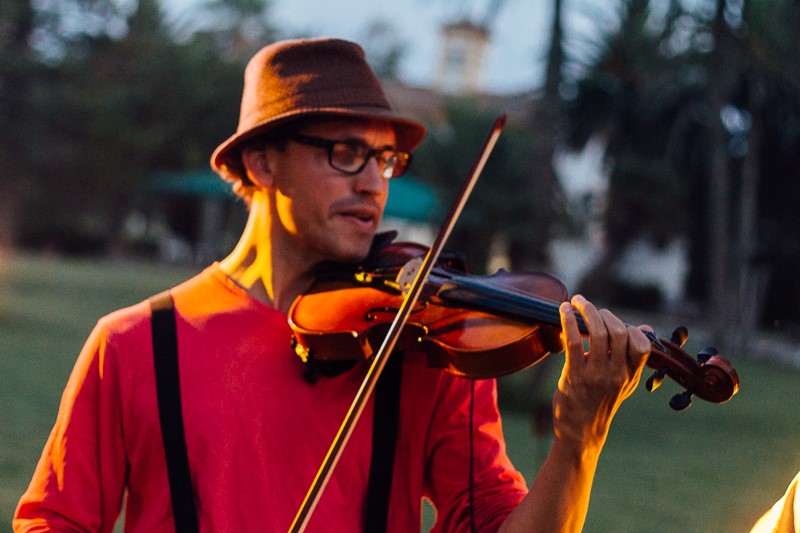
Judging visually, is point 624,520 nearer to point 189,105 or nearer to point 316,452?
point 316,452

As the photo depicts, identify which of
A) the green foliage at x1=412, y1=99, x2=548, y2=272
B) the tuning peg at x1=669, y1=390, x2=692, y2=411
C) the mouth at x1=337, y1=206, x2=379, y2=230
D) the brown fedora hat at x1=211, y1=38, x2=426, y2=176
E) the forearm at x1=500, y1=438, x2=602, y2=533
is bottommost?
the green foliage at x1=412, y1=99, x2=548, y2=272

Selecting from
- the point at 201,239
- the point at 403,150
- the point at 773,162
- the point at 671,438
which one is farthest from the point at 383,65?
the point at 403,150

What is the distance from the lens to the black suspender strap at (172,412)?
176 centimetres

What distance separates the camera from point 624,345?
149cm

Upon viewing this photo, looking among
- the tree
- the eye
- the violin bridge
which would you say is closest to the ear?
the eye

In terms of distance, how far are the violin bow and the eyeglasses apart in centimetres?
32

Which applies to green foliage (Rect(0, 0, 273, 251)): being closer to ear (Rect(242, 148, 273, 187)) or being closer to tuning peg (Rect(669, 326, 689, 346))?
ear (Rect(242, 148, 273, 187))

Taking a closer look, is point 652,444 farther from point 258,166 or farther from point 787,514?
point 787,514

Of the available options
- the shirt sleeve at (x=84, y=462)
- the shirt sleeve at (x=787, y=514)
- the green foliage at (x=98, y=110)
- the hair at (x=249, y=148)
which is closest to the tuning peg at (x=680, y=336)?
the shirt sleeve at (x=787, y=514)

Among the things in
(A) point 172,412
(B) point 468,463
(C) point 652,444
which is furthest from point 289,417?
(C) point 652,444

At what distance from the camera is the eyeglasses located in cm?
201

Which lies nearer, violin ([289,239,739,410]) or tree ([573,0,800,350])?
violin ([289,239,739,410])

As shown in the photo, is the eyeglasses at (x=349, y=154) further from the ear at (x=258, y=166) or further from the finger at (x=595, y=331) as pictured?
the finger at (x=595, y=331)

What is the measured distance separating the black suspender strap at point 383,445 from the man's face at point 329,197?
283 mm
